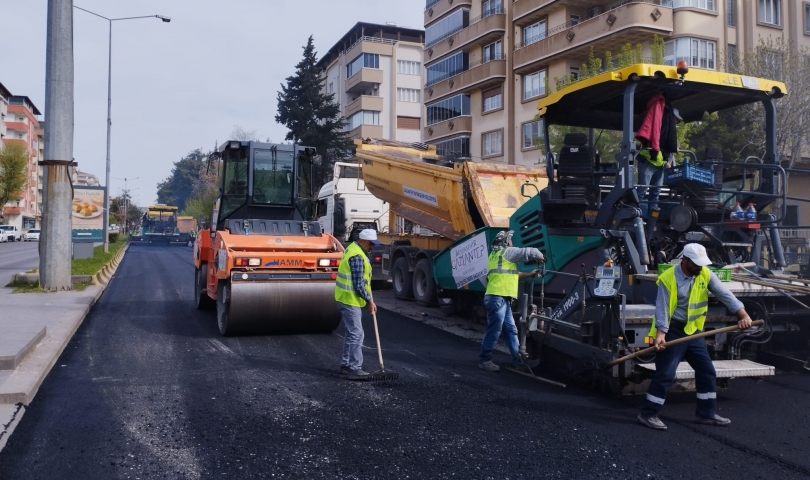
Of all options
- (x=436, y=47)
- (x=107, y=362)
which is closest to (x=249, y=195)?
(x=107, y=362)

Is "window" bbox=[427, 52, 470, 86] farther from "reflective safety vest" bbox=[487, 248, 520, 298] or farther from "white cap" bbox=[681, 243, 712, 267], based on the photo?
"white cap" bbox=[681, 243, 712, 267]

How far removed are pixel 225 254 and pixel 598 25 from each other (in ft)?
66.7

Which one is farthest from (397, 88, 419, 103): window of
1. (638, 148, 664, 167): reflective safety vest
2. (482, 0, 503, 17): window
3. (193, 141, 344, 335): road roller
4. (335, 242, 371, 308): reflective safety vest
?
(638, 148, 664, 167): reflective safety vest

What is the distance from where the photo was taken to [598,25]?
25.4 m

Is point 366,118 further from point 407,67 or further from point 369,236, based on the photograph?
point 369,236

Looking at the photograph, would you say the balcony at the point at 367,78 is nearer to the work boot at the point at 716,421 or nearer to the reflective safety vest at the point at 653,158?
the reflective safety vest at the point at 653,158

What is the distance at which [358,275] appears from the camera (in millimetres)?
7312

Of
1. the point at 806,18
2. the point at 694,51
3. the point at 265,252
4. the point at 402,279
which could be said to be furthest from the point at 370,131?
the point at 265,252

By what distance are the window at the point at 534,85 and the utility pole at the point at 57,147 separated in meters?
19.7

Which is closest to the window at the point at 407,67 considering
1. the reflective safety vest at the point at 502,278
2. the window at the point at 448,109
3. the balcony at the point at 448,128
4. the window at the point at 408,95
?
the window at the point at 408,95

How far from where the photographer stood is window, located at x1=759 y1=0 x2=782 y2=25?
25453 mm

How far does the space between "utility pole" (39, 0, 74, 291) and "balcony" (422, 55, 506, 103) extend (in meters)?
21.3

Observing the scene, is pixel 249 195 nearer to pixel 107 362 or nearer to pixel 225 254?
pixel 225 254

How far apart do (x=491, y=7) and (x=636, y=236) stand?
28298mm
